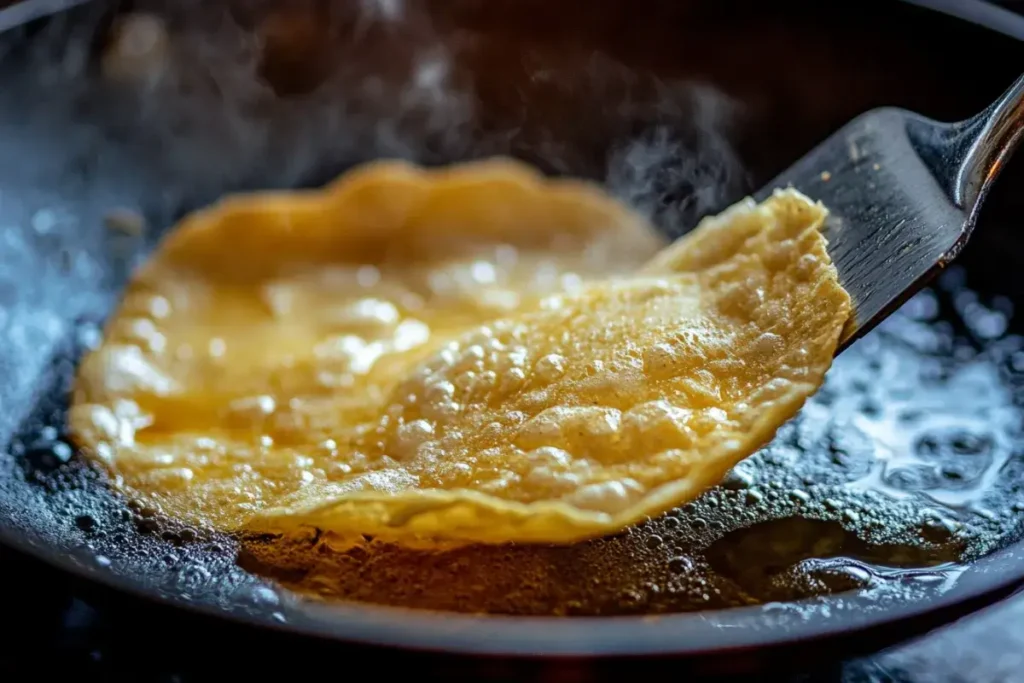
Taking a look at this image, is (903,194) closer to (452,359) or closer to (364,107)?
(452,359)

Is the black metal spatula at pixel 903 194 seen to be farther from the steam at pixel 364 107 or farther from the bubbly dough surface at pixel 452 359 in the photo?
the steam at pixel 364 107

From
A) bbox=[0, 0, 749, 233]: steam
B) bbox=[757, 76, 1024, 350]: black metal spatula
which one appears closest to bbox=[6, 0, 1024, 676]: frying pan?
bbox=[0, 0, 749, 233]: steam

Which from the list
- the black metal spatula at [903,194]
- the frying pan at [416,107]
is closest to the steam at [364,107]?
the frying pan at [416,107]

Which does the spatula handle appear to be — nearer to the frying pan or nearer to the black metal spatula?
the black metal spatula

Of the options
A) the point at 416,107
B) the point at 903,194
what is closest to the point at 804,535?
the point at 903,194

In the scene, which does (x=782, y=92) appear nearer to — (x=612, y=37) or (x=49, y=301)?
(x=612, y=37)

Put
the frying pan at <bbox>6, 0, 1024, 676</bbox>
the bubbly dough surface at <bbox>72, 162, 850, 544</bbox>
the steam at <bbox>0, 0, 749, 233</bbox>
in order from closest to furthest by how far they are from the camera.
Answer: the bubbly dough surface at <bbox>72, 162, 850, 544</bbox> → the frying pan at <bbox>6, 0, 1024, 676</bbox> → the steam at <bbox>0, 0, 749, 233</bbox>

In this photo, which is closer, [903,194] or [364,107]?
[903,194]
